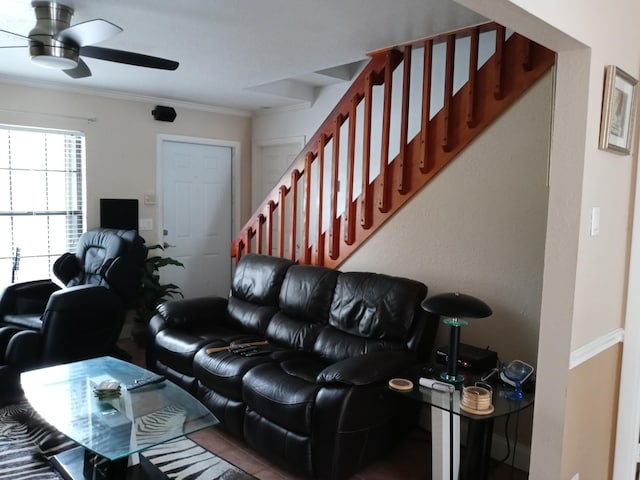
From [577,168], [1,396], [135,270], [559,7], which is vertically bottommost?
[1,396]

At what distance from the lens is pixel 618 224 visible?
2.14m

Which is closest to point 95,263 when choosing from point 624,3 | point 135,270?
point 135,270

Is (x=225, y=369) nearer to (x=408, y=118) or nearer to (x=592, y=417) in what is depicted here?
(x=592, y=417)

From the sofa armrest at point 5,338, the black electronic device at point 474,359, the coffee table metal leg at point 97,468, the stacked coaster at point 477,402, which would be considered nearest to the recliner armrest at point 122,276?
the sofa armrest at point 5,338

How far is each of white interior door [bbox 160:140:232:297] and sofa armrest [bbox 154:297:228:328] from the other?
1.57 metres

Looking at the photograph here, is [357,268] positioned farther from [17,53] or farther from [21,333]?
[17,53]

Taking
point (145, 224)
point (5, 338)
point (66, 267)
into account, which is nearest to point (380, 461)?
→ point (5, 338)

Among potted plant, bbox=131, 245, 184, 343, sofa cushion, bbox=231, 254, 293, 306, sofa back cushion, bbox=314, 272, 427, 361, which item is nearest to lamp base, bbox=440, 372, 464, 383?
sofa back cushion, bbox=314, 272, 427, 361

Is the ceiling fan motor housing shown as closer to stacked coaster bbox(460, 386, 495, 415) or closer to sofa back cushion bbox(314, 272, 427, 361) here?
sofa back cushion bbox(314, 272, 427, 361)

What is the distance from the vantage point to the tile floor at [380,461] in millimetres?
2543

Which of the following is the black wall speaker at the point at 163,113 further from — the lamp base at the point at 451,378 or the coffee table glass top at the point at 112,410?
the lamp base at the point at 451,378

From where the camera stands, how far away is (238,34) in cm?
294

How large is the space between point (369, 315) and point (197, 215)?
10.1 feet

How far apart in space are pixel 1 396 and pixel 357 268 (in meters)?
2.53
